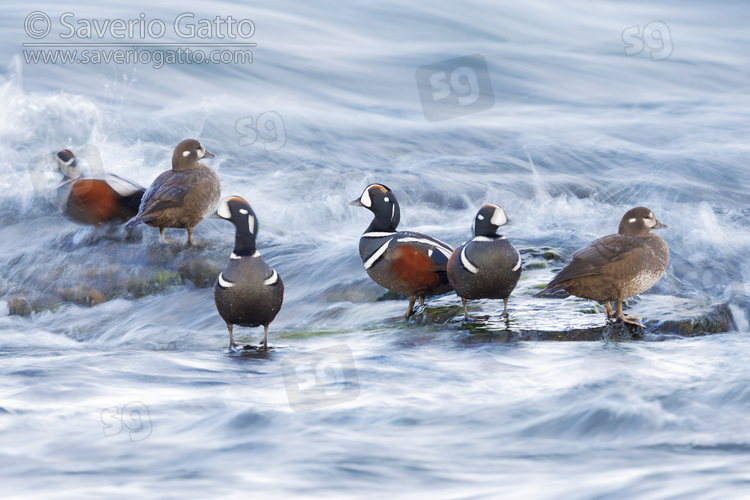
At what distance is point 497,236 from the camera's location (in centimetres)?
714

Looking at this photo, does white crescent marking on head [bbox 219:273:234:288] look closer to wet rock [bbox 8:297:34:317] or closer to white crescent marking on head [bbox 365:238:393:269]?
white crescent marking on head [bbox 365:238:393:269]

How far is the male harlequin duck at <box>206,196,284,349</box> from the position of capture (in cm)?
679

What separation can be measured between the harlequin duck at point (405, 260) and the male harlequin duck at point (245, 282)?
3.54 feet

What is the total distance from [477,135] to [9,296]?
9856mm

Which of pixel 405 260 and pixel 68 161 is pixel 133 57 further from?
pixel 405 260

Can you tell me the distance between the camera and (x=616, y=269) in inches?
273

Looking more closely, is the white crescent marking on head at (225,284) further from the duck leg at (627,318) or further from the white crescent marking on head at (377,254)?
the duck leg at (627,318)

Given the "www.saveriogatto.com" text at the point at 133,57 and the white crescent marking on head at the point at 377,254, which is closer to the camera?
the white crescent marking on head at the point at 377,254

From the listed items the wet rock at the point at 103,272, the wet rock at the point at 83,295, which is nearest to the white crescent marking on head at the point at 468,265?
the wet rock at the point at 103,272

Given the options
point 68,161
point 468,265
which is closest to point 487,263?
point 468,265

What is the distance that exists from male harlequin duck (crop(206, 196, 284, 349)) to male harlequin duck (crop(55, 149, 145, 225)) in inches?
140

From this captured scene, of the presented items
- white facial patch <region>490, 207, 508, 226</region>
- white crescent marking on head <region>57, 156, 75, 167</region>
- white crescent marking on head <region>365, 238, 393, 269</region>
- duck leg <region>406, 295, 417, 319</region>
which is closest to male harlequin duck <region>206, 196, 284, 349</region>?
white crescent marking on head <region>365, 238, 393, 269</region>

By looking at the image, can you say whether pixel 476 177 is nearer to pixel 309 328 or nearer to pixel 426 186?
pixel 426 186

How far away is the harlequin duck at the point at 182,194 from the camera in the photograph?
9.28 metres
